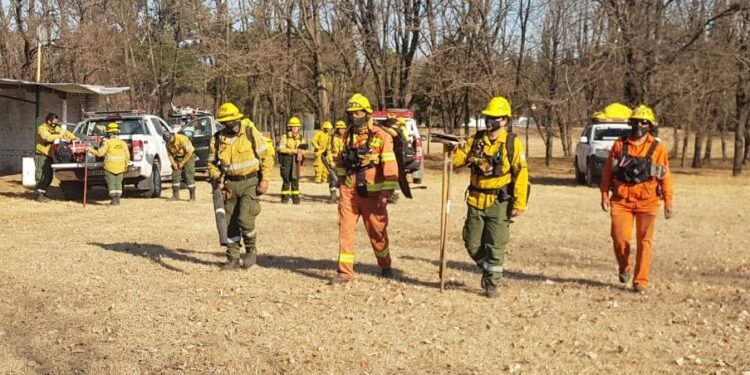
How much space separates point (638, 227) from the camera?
7883 mm

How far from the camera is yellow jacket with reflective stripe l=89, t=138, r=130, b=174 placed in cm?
1500

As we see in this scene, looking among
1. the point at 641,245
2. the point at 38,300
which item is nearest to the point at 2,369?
the point at 38,300

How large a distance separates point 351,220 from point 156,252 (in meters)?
3.21

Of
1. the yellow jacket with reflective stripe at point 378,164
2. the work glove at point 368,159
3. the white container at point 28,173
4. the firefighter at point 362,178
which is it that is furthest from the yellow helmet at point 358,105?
the white container at point 28,173

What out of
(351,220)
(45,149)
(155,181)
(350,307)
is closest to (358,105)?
(351,220)

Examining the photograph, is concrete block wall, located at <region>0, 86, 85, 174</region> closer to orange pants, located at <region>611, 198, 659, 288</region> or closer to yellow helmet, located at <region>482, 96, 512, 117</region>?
yellow helmet, located at <region>482, 96, 512, 117</region>

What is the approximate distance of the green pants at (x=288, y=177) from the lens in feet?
51.2

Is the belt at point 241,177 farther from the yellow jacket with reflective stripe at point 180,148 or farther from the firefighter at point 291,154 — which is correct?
the yellow jacket with reflective stripe at point 180,148

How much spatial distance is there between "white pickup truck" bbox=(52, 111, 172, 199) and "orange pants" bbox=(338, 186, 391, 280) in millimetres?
8788

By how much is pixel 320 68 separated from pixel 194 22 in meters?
5.62

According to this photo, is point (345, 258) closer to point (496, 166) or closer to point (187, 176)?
point (496, 166)

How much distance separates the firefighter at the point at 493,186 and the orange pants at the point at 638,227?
108cm

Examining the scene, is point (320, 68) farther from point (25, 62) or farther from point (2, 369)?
point (2, 369)

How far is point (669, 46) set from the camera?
25.7m
